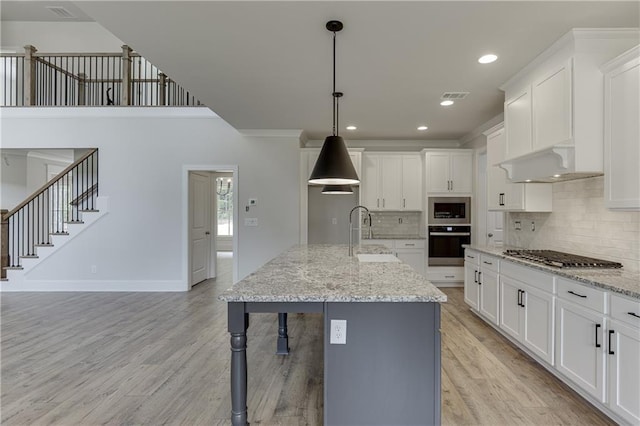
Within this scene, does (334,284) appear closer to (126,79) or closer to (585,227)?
(585,227)

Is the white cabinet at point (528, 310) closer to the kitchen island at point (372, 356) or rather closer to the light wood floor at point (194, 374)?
the light wood floor at point (194, 374)

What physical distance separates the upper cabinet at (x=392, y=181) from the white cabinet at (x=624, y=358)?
3.98 meters

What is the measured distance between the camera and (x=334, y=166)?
105 inches

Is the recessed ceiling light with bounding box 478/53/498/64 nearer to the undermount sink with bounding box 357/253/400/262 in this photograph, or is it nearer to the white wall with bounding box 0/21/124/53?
the undermount sink with bounding box 357/253/400/262

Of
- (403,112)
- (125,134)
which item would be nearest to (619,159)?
(403,112)

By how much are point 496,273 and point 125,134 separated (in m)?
5.81

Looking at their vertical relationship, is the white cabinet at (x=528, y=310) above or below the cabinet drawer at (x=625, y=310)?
below

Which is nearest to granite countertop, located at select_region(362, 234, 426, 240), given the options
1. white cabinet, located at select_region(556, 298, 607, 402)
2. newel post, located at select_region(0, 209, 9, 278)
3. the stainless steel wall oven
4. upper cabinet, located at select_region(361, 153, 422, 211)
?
the stainless steel wall oven

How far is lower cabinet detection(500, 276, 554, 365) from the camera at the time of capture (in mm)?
2592

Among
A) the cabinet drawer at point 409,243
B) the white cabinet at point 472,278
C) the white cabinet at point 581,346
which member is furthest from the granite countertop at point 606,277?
the cabinet drawer at point 409,243

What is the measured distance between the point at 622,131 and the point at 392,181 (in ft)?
12.1

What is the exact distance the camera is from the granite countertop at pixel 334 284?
1.66m

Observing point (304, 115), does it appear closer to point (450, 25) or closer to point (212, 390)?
point (450, 25)

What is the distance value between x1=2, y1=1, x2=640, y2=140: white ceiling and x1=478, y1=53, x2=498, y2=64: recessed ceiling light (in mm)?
46
